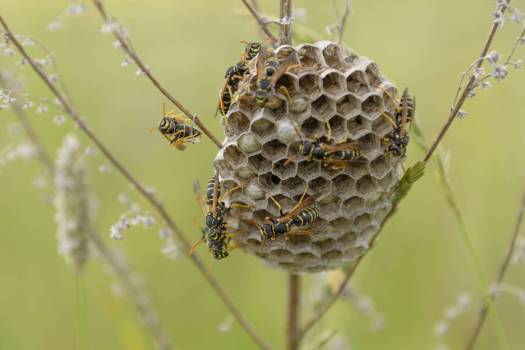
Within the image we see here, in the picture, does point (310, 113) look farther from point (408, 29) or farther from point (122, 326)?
point (408, 29)

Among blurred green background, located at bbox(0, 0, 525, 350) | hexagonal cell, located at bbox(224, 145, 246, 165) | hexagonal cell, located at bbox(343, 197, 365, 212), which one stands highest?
hexagonal cell, located at bbox(224, 145, 246, 165)

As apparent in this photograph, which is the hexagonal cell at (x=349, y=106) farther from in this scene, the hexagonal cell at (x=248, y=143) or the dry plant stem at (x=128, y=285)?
A: the dry plant stem at (x=128, y=285)

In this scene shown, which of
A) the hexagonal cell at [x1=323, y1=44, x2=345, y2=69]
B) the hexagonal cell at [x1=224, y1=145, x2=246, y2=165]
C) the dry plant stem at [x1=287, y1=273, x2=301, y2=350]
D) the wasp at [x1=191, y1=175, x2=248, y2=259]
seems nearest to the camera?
the hexagonal cell at [x1=323, y1=44, x2=345, y2=69]

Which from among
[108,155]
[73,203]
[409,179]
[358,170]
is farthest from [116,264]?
[409,179]

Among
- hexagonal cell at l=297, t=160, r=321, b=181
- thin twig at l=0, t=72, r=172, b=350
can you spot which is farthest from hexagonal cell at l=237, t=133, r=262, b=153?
thin twig at l=0, t=72, r=172, b=350

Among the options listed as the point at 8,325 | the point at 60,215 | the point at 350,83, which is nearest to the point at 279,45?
the point at 350,83

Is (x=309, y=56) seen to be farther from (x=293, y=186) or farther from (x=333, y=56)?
(x=293, y=186)

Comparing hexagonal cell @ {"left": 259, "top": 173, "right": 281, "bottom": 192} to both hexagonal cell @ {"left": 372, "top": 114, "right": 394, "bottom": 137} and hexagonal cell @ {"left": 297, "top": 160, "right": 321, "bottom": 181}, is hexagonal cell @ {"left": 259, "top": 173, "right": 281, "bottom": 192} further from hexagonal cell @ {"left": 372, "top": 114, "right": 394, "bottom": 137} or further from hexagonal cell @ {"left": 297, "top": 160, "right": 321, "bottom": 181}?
hexagonal cell @ {"left": 372, "top": 114, "right": 394, "bottom": 137}
